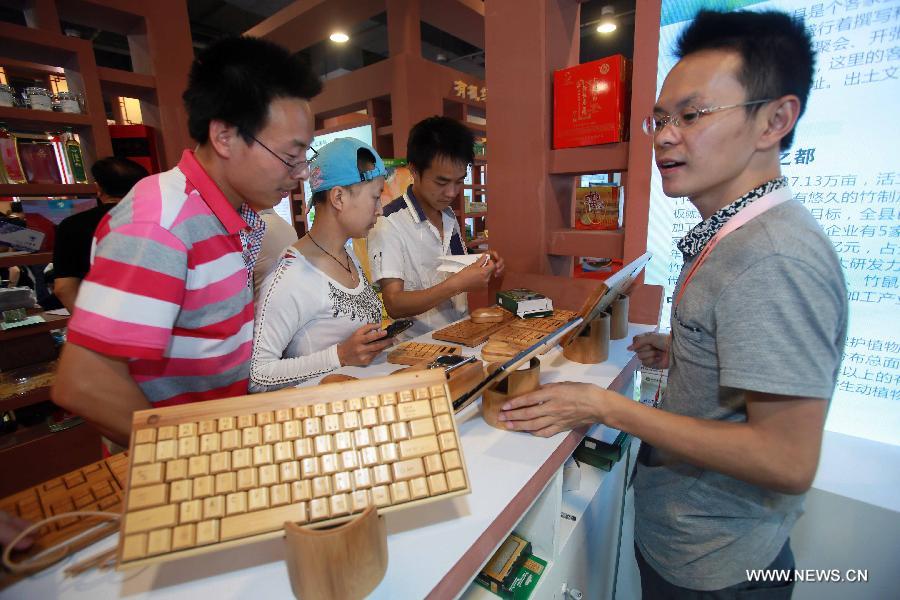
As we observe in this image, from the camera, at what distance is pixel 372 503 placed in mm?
681

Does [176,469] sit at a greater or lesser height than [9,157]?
lesser

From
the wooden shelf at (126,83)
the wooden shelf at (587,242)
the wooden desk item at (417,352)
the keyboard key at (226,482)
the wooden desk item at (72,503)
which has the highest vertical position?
the wooden shelf at (126,83)

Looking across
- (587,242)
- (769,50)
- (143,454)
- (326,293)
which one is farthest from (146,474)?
(587,242)

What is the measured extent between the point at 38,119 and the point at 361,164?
2.55 meters

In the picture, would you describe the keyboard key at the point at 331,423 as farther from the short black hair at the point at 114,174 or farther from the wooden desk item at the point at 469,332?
the short black hair at the point at 114,174

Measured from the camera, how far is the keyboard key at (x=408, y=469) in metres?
0.72

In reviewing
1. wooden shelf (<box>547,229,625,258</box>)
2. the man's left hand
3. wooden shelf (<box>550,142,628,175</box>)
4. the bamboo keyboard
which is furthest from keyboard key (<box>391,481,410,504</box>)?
wooden shelf (<box>550,142,628,175</box>)

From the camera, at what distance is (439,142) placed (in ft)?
6.86

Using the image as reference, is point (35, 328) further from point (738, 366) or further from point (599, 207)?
point (738, 366)

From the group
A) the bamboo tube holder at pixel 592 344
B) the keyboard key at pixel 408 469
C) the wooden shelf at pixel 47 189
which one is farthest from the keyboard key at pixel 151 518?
the wooden shelf at pixel 47 189

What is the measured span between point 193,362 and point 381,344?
0.54 metres

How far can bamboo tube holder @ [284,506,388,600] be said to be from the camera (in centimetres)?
60

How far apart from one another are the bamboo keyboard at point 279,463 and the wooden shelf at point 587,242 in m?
1.72

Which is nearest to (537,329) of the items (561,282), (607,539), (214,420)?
(561,282)
